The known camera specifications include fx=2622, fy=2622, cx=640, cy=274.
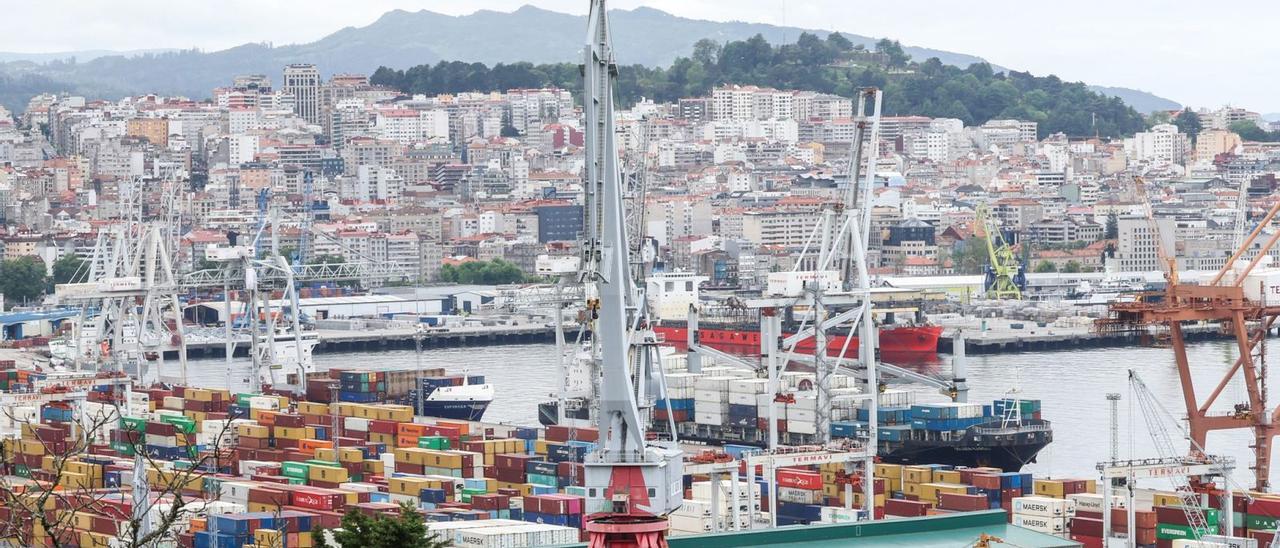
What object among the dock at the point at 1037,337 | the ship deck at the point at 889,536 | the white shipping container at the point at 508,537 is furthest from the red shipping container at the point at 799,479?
the dock at the point at 1037,337

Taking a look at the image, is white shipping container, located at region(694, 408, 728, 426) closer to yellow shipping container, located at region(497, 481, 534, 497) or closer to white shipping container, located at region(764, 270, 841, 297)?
white shipping container, located at region(764, 270, 841, 297)

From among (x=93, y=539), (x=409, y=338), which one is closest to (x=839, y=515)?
(x=93, y=539)

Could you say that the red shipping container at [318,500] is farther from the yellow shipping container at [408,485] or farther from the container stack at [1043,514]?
the container stack at [1043,514]

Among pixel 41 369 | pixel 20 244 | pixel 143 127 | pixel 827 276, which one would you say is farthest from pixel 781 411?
pixel 143 127

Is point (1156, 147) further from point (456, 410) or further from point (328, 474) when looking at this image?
point (328, 474)

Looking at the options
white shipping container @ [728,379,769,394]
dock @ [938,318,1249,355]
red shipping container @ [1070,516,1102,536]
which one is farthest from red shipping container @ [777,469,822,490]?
dock @ [938,318,1249,355]

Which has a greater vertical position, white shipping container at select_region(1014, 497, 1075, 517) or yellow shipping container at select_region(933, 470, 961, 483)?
white shipping container at select_region(1014, 497, 1075, 517)
